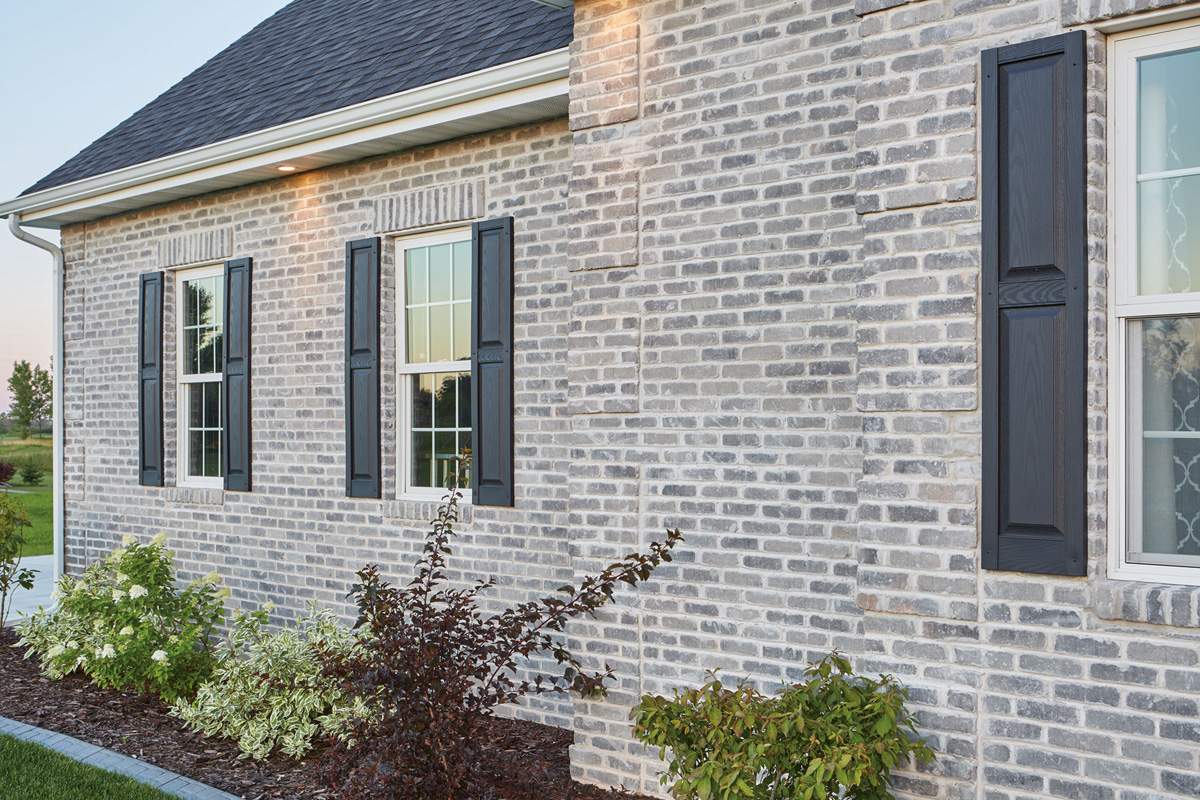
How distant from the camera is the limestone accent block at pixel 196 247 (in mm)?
8797

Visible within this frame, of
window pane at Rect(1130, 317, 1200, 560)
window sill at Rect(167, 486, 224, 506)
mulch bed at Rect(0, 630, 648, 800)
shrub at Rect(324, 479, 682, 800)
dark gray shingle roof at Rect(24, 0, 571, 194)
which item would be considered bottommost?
mulch bed at Rect(0, 630, 648, 800)

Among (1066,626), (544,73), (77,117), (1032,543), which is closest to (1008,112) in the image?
(1032,543)

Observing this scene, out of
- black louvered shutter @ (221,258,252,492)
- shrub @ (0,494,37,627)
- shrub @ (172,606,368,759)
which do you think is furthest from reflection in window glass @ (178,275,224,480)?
shrub @ (172,606,368,759)

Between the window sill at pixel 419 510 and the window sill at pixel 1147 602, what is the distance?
4.23m

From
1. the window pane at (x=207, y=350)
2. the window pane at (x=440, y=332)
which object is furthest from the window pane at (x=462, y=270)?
the window pane at (x=207, y=350)

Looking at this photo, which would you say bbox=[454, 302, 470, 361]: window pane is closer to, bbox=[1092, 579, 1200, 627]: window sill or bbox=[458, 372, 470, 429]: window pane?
bbox=[458, 372, 470, 429]: window pane

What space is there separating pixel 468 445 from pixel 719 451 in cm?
272

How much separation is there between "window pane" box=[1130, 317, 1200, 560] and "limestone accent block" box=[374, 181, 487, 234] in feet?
14.4

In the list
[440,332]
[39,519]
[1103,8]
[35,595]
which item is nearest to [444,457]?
[440,332]

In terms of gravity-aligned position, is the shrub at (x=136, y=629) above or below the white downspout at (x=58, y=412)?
below

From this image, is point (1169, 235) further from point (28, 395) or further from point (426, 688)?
point (28, 395)

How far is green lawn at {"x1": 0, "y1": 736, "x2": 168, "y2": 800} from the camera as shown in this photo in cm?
521

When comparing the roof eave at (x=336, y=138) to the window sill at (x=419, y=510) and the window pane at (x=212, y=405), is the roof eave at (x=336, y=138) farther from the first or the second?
the window sill at (x=419, y=510)

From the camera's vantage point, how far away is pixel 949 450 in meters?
3.79
